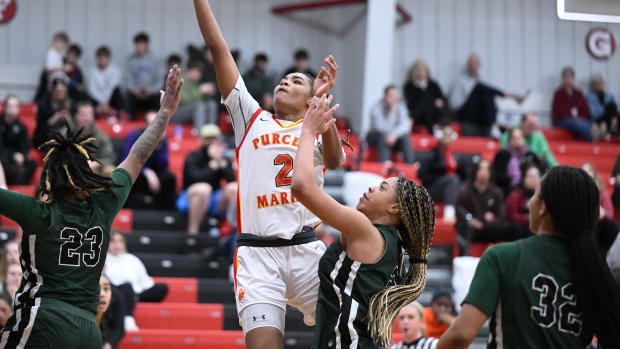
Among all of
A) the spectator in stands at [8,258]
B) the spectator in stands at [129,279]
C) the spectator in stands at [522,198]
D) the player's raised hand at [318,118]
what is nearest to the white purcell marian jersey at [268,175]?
the player's raised hand at [318,118]

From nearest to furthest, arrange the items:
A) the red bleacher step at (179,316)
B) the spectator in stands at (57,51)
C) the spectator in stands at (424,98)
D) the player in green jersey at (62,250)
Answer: the player in green jersey at (62,250)
the red bleacher step at (179,316)
the spectator in stands at (57,51)
the spectator in stands at (424,98)

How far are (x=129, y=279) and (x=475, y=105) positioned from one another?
8.80 meters

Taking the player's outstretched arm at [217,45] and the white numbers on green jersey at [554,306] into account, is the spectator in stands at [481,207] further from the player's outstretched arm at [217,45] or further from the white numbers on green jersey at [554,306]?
the white numbers on green jersey at [554,306]

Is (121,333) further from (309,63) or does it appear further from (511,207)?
(309,63)

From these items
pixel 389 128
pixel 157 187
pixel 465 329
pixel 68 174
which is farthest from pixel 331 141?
pixel 389 128

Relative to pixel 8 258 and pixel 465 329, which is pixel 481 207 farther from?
pixel 465 329

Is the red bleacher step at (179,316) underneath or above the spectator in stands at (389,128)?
underneath

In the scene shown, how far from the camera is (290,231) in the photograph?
190 inches

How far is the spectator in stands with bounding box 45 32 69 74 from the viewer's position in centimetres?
1466

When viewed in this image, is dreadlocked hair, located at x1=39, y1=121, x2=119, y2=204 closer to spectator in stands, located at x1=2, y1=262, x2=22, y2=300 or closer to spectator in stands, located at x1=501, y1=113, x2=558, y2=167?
spectator in stands, located at x1=2, y1=262, x2=22, y2=300

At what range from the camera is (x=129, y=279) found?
29.3 ft

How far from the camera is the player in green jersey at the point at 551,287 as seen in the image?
339 cm

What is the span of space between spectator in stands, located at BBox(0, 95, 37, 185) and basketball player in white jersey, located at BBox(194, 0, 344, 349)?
21.4 ft

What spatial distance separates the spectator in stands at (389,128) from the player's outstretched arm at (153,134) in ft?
27.2
